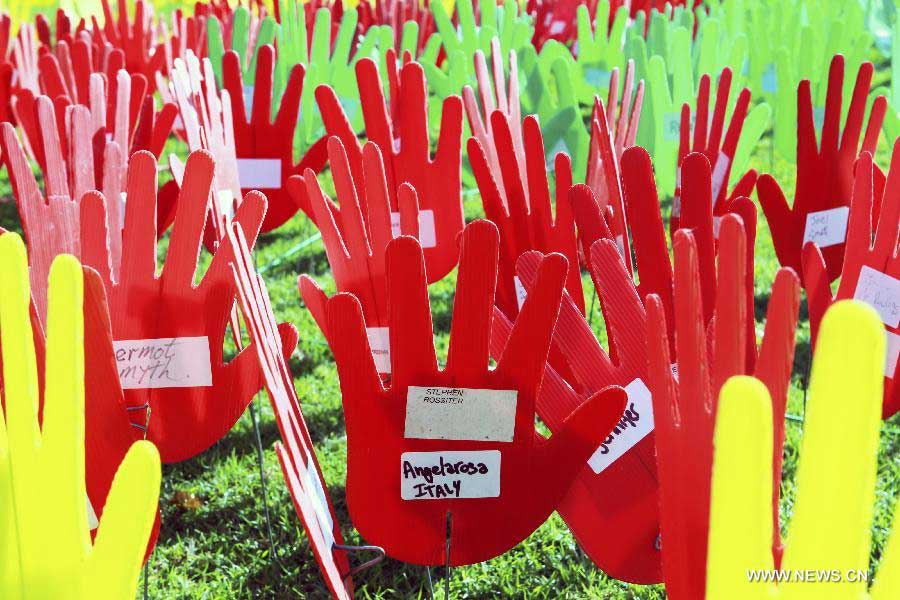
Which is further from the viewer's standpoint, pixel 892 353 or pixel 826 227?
pixel 826 227

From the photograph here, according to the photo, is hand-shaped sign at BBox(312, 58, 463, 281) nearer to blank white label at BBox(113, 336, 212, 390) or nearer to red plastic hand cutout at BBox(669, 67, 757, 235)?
red plastic hand cutout at BBox(669, 67, 757, 235)

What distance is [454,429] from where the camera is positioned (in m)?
1.33

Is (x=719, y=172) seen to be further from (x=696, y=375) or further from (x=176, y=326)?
(x=696, y=375)

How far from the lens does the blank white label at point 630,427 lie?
1.33 m

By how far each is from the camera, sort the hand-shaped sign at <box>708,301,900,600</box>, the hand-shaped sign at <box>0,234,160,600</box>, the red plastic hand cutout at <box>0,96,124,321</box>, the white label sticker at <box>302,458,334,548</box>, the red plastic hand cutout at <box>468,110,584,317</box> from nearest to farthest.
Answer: the hand-shaped sign at <box>708,301,900,600</box>
the hand-shaped sign at <box>0,234,160,600</box>
the white label sticker at <box>302,458,334,548</box>
the red plastic hand cutout at <box>0,96,124,321</box>
the red plastic hand cutout at <box>468,110,584,317</box>

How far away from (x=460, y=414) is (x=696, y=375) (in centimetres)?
45

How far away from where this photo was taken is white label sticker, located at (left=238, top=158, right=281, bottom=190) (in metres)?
2.76

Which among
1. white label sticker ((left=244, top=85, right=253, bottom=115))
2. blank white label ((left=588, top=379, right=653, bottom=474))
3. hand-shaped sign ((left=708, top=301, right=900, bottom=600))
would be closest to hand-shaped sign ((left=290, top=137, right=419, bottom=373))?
blank white label ((left=588, top=379, right=653, bottom=474))

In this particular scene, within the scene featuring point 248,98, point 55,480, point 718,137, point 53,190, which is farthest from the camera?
point 248,98

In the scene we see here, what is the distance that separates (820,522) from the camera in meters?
0.75

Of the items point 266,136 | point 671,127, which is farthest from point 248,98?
point 671,127

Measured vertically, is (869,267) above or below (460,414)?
above

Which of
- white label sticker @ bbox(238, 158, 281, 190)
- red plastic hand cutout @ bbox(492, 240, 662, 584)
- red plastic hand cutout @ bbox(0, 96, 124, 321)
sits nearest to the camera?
red plastic hand cutout @ bbox(492, 240, 662, 584)

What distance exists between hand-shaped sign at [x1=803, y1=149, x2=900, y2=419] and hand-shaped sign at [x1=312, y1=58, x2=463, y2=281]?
0.92 metres
